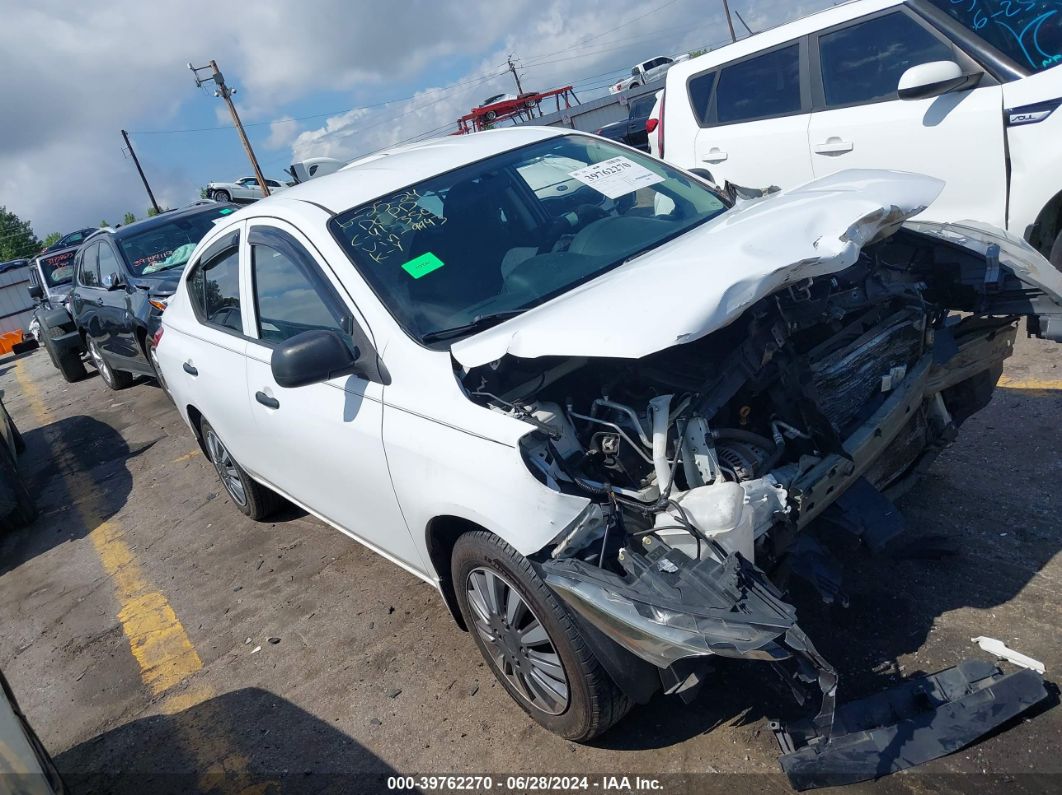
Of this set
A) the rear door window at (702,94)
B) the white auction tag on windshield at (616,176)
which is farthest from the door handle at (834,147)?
the white auction tag on windshield at (616,176)

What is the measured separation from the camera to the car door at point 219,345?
13.0 feet

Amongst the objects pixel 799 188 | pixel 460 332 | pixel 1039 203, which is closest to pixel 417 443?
pixel 460 332

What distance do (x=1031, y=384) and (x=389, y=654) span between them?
3.71 m

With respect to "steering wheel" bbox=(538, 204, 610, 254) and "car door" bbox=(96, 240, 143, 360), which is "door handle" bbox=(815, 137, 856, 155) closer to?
"steering wheel" bbox=(538, 204, 610, 254)

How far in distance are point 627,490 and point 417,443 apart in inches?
29.2

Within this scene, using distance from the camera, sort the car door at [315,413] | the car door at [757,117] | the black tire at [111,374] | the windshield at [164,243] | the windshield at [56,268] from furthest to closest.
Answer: the windshield at [56,268], the black tire at [111,374], the windshield at [164,243], the car door at [757,117], the car door at [315,413]

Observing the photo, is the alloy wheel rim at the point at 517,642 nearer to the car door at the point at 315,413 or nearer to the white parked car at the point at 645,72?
the car door at the point at 315,413

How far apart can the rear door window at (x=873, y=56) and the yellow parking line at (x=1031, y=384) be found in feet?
6.44

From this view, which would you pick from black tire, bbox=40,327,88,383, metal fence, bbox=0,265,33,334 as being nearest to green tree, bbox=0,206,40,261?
metal fence, bbox=0,265,33,334

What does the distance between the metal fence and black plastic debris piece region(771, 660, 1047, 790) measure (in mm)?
31737

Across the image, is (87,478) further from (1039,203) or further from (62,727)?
(1039,203)

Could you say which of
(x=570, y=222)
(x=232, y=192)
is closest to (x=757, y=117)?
(x=570, y=222)

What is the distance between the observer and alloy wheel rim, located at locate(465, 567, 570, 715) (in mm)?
2609

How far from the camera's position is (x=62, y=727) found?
366 cm
